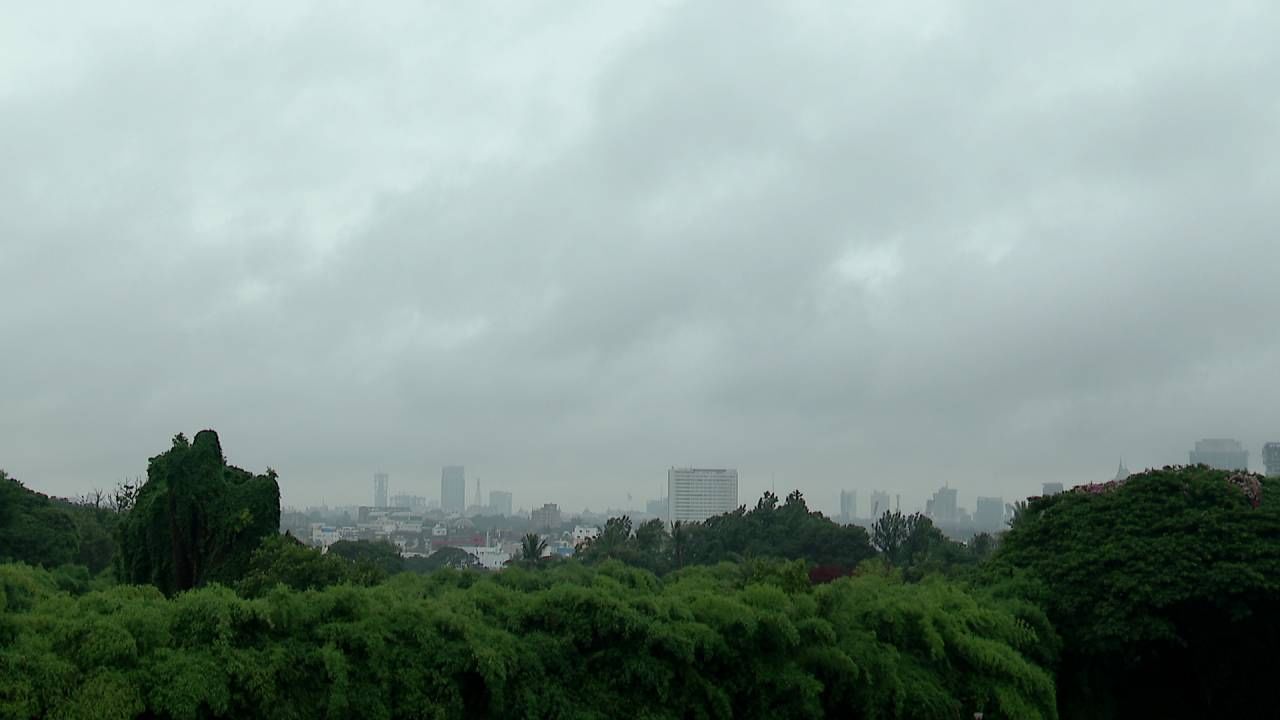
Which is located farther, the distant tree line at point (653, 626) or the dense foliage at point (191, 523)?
the dense foliage at point (191, 523)

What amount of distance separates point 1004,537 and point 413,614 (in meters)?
12.3

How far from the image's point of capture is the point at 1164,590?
16.2 metres

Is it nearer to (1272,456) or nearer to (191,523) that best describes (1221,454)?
(1272,456)

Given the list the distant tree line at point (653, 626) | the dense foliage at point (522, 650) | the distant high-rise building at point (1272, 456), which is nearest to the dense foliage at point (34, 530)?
the distant tree line at point (653, 626)

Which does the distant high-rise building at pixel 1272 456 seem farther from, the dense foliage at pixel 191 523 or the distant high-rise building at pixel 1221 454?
the dense foliage at pixel 191 523

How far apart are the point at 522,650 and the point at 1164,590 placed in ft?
33.6

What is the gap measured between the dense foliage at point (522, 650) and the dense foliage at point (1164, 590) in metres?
1.31

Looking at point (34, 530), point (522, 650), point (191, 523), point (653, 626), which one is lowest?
point (522, 650)

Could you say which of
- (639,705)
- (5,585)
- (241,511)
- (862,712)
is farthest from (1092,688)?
(5,585)

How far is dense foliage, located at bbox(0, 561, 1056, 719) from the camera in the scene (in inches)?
378

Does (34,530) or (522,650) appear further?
(34,530)

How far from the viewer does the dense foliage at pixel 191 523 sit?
1789 cm

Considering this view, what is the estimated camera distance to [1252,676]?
18.1 m

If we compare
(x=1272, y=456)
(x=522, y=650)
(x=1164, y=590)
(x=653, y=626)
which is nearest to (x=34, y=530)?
(x=522, y=650)
